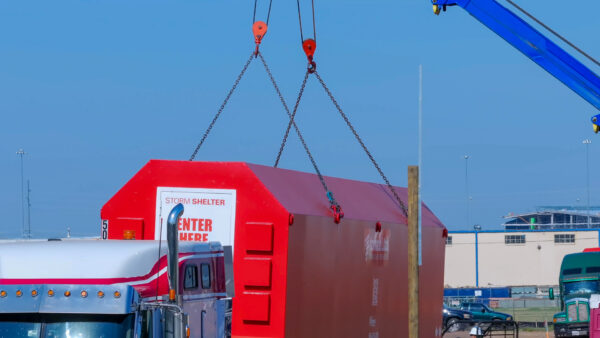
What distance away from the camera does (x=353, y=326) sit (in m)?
16.3

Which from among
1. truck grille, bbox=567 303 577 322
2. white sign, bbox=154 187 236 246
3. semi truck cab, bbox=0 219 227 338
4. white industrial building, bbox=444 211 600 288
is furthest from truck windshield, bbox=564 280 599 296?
white industrial building, bbox=444 211 600 288

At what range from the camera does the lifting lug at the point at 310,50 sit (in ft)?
62.3

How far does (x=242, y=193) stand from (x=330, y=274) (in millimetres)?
2097

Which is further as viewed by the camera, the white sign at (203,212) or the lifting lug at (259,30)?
the lifting lug at (259,30)

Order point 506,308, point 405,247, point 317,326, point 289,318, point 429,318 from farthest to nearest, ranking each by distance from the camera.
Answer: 1. point 506,308
2. point 429,318
3. point 405,247
4. point 317,326
5. point 289,318

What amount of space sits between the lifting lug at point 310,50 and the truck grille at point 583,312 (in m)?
21.1

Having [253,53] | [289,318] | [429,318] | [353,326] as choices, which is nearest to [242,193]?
[289,318]

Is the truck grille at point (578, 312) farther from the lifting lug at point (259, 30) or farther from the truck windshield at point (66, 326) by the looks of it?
the truck windshield at point (66, 326)

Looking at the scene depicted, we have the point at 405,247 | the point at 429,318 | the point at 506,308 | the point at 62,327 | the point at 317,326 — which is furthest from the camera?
the point at 506,308

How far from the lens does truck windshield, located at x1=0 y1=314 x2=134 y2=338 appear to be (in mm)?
8742

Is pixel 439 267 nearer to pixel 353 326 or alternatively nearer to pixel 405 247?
pixel 405 247

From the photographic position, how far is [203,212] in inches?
564

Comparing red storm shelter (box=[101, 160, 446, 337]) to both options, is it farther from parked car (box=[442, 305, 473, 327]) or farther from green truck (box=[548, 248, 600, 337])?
parked car (box=[442, 305, 473, 327])

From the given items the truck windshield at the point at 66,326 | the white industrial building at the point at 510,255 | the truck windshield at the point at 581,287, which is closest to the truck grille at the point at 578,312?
the truck windshield at the point at 581,287
